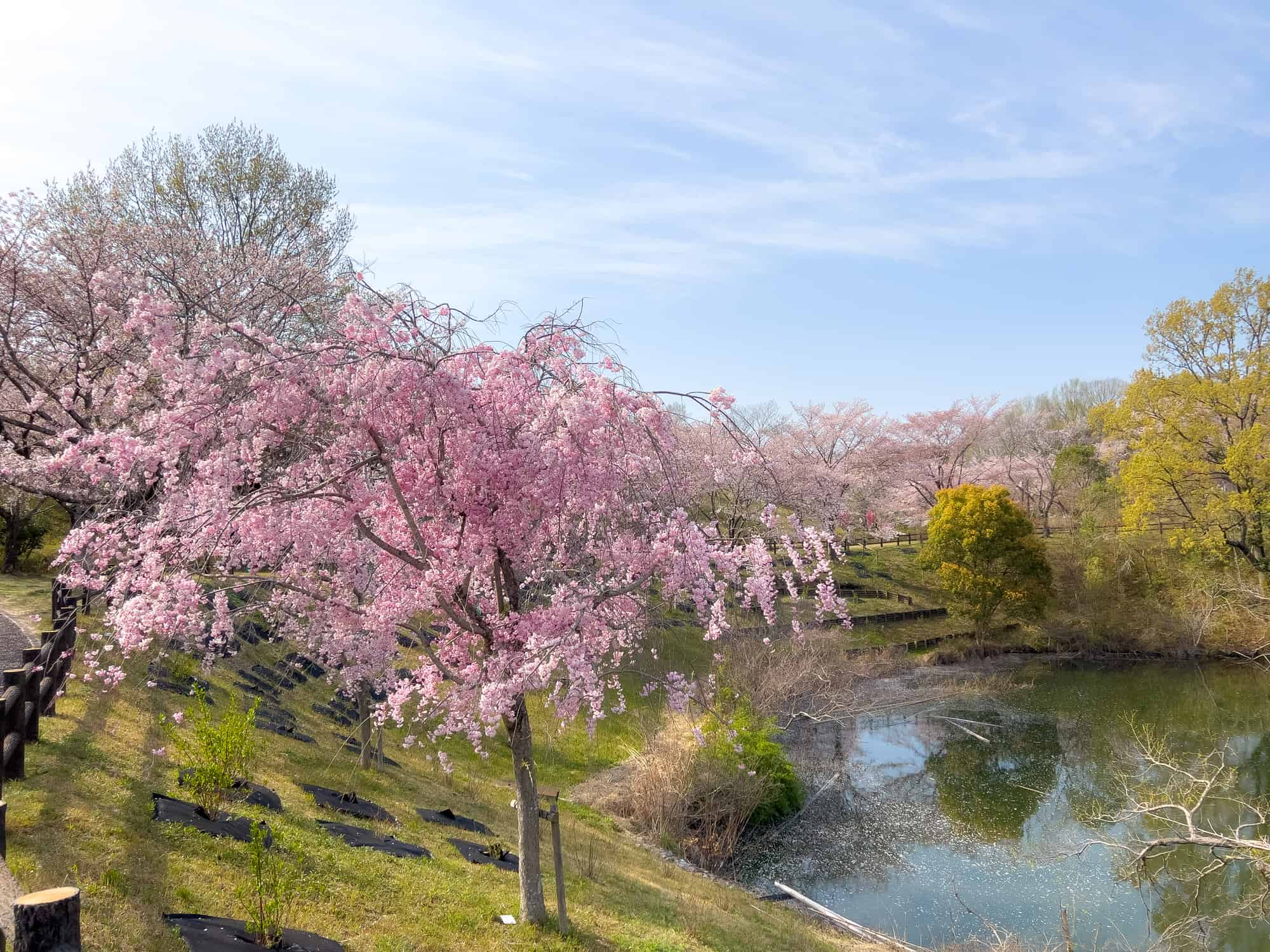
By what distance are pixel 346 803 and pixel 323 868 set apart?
7.30 feet

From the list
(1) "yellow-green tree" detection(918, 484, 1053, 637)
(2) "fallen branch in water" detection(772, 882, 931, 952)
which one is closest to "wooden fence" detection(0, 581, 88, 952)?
(2) "fallen branch in water" detection(772, 882, 931, 952)

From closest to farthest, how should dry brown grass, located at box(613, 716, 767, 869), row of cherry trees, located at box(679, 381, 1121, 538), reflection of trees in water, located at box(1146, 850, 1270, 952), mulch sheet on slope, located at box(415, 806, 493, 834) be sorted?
mulch sheet on slope, located at box(415, 806, 493, 834)
reflection of trees in water, located at box(1146, 850, 1270, 952)
dry brown grass, located at box(613, 716, 767, 869)
row of cherry trees, located at box(679, 381, 1121, 538)

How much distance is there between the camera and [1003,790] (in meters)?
16.8

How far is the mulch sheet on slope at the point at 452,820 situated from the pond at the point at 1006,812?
498cm

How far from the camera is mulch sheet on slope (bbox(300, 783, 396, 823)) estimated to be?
28.4 feet

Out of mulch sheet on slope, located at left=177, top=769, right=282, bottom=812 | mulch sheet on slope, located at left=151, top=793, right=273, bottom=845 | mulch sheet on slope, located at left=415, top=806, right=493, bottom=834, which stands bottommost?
mulch sheet on slope, located at left=415, top=806, right=493, bottom=834

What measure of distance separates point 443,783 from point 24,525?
587 inches

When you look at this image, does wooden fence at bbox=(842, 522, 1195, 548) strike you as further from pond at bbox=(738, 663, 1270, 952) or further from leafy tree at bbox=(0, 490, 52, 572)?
leafy tree at bbox=(0, 490, 52, 572)

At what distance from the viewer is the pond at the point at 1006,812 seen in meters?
11.5

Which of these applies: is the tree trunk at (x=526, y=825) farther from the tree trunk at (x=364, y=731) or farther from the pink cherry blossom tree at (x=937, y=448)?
the pink cherry blossom tree at (x=937, y=448)

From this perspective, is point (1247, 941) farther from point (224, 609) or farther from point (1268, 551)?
point (1268, 551)

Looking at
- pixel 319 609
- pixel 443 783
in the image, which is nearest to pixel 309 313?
pixel 319 609

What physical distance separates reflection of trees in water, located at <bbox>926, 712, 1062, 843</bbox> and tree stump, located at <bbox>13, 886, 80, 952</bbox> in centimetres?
1490

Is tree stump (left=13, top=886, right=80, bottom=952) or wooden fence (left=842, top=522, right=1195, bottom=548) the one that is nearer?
tree stump (left=13, top=886, right=80, bottom=952)
